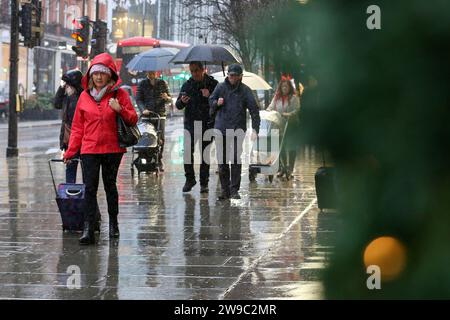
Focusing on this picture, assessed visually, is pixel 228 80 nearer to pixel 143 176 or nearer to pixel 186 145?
pixel 186 145

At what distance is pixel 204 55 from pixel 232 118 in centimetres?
232

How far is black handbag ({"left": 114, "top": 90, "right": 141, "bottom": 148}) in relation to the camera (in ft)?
29.2

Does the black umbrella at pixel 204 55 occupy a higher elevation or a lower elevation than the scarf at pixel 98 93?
higher

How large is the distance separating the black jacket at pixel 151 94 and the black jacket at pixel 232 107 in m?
4.08

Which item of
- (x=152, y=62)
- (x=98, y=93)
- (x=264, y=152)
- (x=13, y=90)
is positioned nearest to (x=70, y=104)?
(x=98, y=93)

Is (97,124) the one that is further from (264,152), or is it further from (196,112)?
(264,152)

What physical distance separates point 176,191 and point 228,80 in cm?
195

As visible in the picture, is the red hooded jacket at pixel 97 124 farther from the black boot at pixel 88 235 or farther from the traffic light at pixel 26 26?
the traffic light at pixel 26 26

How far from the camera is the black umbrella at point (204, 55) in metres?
15.0

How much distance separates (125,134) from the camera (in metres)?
Answer: 8.97

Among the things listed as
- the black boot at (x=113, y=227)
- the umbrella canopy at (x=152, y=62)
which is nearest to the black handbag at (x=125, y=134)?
the black boot at (x=113, y=227)

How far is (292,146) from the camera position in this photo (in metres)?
1.75

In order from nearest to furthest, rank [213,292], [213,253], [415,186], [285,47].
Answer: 1. [415,186]
2. [285,47]
3. [213,292]
4. [213,253]
